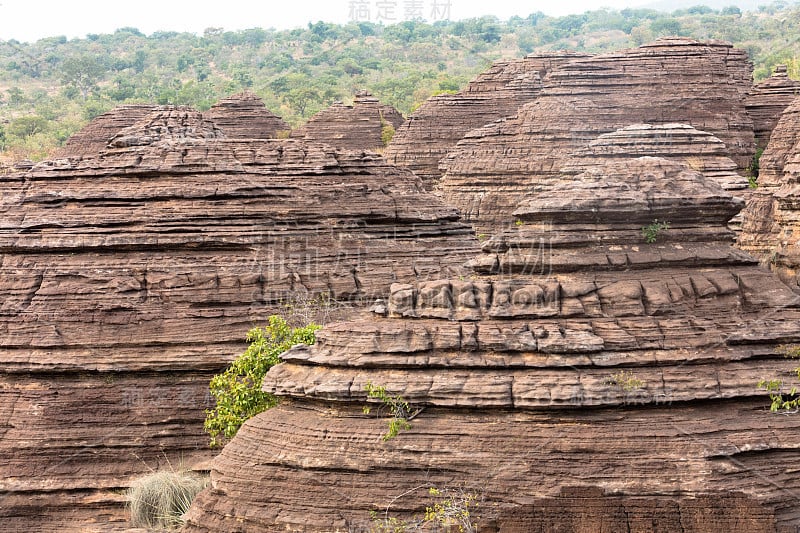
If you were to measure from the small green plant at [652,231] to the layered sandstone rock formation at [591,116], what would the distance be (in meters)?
21.4

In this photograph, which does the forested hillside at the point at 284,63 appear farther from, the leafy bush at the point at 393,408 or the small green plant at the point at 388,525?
the small green plant at the point at 388,525

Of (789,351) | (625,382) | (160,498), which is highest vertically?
(789,351)

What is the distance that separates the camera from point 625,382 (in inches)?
554

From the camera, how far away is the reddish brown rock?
151 ft

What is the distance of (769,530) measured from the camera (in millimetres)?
13461

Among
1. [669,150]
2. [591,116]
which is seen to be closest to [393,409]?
[669,150]

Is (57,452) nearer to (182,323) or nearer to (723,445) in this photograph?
(182,323)

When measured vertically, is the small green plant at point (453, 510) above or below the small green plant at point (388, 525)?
above

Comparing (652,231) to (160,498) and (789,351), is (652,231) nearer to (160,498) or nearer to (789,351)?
(789,351)

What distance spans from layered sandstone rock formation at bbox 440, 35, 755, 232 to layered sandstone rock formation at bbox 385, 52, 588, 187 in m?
7.36

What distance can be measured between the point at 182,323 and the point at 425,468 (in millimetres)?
8968

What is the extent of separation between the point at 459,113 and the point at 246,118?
9.07 m

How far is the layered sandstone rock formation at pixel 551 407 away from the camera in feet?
44.7

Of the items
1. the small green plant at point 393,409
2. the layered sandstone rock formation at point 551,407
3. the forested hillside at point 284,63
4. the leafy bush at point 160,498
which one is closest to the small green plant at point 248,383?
the leafy bush at point 160,498
